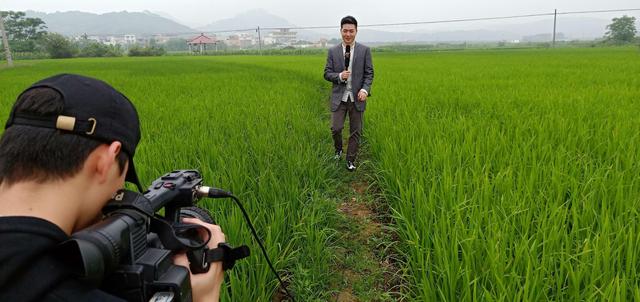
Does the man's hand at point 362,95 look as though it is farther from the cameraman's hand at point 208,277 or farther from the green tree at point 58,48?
the green tree at point 58,48

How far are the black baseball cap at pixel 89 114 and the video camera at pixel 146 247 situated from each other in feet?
0.41

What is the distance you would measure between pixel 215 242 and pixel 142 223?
0.78ft

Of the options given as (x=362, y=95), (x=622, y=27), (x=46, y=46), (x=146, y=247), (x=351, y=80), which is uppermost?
(x=622, y=27)

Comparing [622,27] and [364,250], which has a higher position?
[622,27]

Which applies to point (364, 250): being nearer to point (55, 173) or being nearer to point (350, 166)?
point (350, 166)

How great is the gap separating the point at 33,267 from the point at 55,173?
0.17 m

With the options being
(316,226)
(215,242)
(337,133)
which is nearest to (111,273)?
(215,242)

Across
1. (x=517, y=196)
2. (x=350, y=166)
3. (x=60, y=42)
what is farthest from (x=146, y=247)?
(x=60, y=42)

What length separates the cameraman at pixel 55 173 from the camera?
597 mm

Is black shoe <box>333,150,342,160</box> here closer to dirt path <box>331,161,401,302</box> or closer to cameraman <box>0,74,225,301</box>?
dirt path <box>331,161,401,302</box>

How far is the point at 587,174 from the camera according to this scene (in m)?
2.28

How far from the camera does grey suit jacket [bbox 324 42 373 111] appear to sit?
3461 mm

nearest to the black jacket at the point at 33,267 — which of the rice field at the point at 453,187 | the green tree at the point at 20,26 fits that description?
the rice field at the point at 453,187

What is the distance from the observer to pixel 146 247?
786 mm
